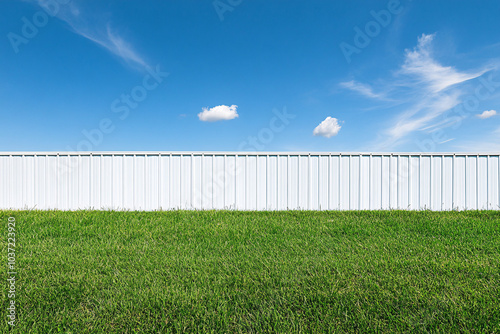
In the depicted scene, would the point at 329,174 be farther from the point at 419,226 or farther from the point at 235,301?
the point at 235,301

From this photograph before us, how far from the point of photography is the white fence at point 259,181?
684cm

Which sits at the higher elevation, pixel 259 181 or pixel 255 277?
pixel 259 181

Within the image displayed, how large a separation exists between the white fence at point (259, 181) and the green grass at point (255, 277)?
165 cm

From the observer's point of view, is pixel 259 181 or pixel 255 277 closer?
pixel 255 277

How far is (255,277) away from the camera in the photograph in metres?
2.96

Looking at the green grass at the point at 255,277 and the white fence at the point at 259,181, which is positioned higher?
the white fence at the point at 259,181

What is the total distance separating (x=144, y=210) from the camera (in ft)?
22.5

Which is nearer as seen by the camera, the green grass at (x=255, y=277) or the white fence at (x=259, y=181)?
the green grass at (x=255, y=277)

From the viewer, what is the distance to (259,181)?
6832 millimetres

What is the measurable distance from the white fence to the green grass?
1.65 metres

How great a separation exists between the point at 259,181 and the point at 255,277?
396cm

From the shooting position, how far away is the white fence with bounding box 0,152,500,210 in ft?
22.4

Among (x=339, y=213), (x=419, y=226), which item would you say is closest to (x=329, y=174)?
(x=339, y=213)

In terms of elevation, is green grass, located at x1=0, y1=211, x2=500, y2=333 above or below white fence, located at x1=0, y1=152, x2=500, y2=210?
below
